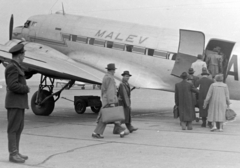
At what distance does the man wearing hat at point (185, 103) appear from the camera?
41.3 ft

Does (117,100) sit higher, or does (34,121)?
(117,100)

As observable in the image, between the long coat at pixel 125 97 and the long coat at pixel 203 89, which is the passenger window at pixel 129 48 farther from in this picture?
the long coat at pixel 125 97

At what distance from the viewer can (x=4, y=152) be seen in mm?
8320

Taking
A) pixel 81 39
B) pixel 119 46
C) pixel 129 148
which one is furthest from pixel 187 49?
pixel 129 148

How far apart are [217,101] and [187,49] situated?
3.56m

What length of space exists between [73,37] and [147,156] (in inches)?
407

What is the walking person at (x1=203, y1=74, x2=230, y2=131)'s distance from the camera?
481 inches

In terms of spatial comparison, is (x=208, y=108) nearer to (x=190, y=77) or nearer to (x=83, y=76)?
(x=190, y=77)

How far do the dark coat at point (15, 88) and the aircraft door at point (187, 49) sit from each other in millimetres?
8514

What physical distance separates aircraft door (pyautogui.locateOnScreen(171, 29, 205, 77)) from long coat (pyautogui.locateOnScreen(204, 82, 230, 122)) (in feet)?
9.20

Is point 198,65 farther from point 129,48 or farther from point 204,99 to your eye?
point 129,48

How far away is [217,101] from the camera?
40.6ft

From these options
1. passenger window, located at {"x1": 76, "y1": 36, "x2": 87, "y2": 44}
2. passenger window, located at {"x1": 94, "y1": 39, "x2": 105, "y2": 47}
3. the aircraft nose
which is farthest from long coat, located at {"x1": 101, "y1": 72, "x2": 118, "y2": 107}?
the aircraft nose

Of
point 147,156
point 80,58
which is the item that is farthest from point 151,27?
point 147,156
